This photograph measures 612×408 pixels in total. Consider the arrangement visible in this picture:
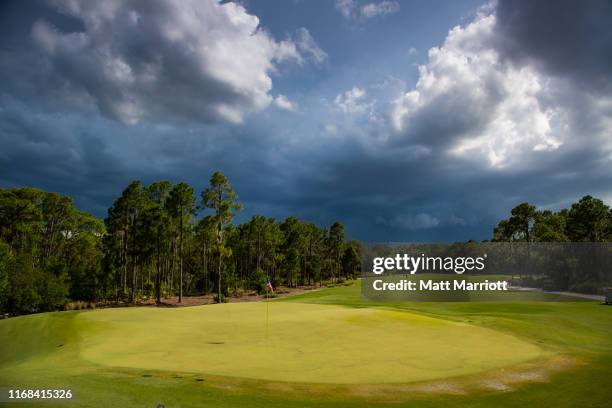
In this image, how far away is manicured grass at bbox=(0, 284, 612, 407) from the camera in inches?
481

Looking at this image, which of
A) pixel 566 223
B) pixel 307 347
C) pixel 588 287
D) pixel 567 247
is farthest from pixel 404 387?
pixel 566 223

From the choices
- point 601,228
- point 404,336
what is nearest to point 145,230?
point 404,336

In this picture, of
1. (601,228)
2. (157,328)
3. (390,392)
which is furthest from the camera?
(601,228)

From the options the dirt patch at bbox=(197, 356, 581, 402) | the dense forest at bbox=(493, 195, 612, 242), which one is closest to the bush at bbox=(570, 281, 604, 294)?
the dense forest at bbox=(493, 195, 612, 242)

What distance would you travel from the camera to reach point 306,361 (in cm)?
1669

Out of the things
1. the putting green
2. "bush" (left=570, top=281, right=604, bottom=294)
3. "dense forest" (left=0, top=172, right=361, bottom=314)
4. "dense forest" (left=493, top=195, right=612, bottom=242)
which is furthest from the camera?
"dense forest" (left=493, top=195, right=612, bottom=242)

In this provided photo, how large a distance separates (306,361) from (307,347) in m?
3.01

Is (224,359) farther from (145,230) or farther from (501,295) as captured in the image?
(501,295)

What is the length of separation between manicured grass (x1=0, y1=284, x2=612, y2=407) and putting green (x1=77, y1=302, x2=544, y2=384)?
2.8 inches

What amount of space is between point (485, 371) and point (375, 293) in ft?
199

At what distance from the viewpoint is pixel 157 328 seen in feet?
84.8

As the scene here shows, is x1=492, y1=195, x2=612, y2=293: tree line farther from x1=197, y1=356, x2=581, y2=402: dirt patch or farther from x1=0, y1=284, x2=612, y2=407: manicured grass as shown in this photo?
x1=197, y1=356, x2=581, y2=402: dirt patch

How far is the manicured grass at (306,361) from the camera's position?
12227mm

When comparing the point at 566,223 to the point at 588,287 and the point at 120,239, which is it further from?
the point at 120,239
